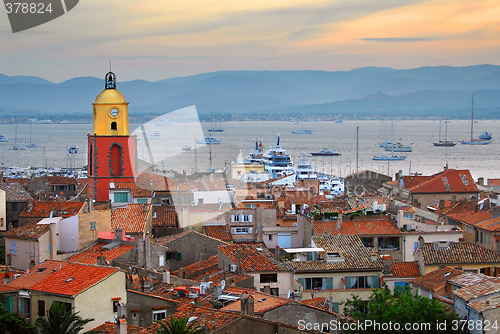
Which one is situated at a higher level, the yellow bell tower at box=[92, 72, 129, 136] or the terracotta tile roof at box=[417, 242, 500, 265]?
the yellow bell tower at box=[92, 72, 129, 136]

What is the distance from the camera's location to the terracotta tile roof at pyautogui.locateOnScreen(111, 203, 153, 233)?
98.6 ft

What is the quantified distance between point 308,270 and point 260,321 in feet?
30.3

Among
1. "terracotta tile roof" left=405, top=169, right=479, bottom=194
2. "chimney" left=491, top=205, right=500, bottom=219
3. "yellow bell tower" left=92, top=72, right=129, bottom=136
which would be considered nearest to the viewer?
"chimney" left=491, top=205, right=500, bottom=219

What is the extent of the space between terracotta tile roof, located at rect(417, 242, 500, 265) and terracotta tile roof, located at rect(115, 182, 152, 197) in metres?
14.3

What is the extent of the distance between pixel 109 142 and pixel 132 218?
28.0 ft

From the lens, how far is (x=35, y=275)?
20.6 metres

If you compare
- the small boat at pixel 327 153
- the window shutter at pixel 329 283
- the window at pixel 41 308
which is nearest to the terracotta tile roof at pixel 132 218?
the window shutter at pixel 329 283

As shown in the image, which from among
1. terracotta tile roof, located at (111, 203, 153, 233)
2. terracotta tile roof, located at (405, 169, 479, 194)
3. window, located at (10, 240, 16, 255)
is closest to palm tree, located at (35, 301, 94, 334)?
window, located at (10, 240, 16, 255)

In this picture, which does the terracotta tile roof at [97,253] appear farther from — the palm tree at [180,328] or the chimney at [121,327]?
the palm tree at [180,328]

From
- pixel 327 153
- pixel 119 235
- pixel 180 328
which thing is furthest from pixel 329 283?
pixel 327 153

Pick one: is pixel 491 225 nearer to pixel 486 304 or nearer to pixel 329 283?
pixel 329 283

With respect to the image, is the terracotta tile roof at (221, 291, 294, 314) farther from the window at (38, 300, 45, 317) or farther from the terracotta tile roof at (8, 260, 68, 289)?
the terracotta tile roof at (8, 260, 68, 289)

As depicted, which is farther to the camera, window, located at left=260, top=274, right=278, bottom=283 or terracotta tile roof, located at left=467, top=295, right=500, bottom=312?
window, located at left=260, top=274, right=278, bottom=283

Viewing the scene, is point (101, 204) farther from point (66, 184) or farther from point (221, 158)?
point (221, 158)
